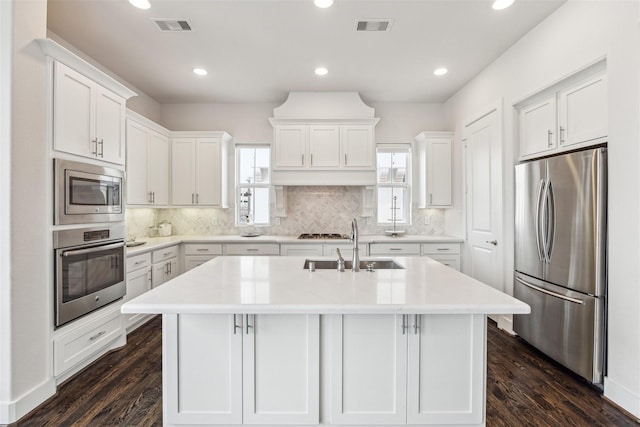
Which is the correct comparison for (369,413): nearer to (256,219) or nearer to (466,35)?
(466,35)

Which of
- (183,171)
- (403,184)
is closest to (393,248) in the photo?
(403,184)

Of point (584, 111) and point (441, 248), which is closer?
point (584, 111)

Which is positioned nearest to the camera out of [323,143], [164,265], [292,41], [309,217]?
[292,41]

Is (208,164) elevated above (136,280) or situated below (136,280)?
above

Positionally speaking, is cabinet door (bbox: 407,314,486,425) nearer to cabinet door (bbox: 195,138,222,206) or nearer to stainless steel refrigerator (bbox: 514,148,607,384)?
stainless steel refrigerator (bbox: 514,148,607,384)

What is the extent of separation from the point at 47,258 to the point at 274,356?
1.71 meters

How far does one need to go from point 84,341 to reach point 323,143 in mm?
3269

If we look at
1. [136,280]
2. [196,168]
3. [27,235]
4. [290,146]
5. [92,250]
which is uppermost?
[290,146]

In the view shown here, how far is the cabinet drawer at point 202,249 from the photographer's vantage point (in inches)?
164

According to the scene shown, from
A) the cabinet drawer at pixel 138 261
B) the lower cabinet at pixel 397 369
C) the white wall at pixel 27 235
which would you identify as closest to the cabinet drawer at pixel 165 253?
the cabinet drawer at pixel 138 261

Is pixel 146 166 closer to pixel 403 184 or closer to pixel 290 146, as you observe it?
pixel 290 146

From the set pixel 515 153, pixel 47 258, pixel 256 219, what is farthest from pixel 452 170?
pixel 47 258

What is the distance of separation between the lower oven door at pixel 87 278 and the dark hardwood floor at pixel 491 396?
519 millimetres

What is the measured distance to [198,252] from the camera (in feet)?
13.7
